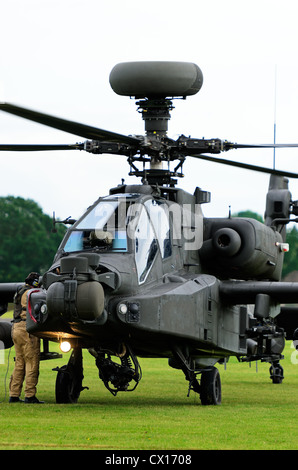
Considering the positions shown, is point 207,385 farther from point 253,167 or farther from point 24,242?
point 24,242

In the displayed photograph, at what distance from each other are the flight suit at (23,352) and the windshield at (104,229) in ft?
5.58

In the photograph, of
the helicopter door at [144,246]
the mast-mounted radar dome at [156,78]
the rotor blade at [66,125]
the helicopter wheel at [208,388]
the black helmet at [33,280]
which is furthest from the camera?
the black helmet at [33,280]

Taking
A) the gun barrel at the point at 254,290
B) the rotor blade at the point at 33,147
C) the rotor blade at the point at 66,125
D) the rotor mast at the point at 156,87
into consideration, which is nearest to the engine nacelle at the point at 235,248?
the gun barrel at the point at 254,290

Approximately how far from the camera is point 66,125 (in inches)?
555

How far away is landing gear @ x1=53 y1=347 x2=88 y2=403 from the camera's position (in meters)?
17.0

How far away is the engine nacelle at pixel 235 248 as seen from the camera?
18422mm

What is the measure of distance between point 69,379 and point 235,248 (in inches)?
148

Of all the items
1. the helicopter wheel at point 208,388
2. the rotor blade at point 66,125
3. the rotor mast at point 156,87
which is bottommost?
the helicopter wheel at point 208,388

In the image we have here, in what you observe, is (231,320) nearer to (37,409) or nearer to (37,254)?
(37,409)

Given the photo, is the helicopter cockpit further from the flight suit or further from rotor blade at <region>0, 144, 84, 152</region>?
the flight suit

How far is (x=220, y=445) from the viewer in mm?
11984

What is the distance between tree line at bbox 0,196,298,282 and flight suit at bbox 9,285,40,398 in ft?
189

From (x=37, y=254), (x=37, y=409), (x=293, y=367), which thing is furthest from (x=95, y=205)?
(x=37, y=254)

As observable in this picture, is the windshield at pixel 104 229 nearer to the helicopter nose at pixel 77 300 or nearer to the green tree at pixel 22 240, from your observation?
the helicopter nose at pixel 77 300
